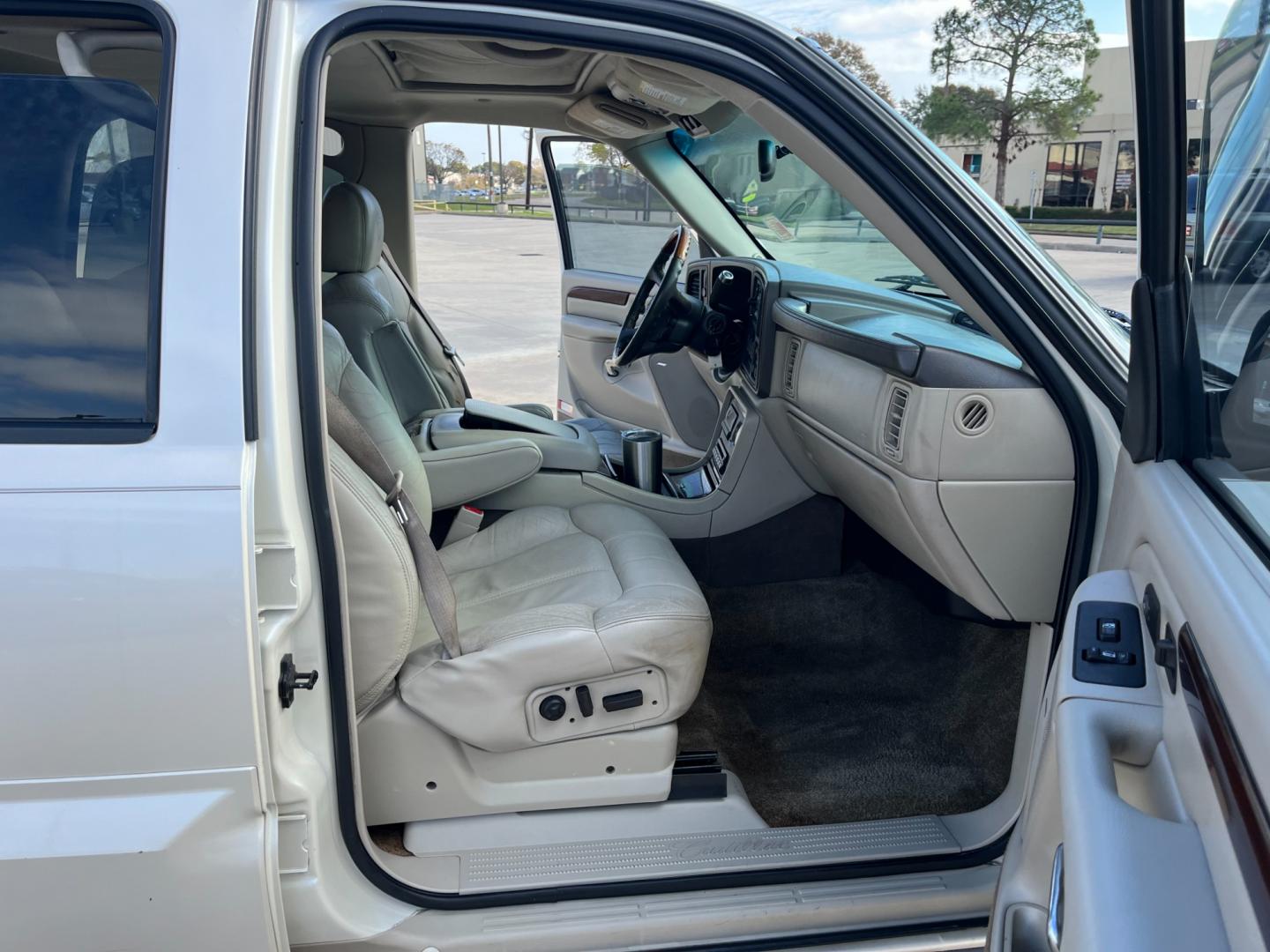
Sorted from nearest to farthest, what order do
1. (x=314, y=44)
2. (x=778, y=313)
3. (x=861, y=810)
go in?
(x=314, y=44)
(x=861, y=810)
(x=778, y=313)

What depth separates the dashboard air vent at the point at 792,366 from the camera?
7.57 feet

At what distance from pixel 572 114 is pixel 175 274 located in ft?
6.43

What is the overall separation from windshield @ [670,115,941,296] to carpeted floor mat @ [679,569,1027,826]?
2.89 ft

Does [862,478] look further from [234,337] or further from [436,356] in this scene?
[436,356]

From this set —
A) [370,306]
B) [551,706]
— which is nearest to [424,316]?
[370,306]

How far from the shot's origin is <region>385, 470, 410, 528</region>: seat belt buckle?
152 centimetres

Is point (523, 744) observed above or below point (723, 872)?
above

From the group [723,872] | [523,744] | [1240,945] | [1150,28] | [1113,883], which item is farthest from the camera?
[523,744]

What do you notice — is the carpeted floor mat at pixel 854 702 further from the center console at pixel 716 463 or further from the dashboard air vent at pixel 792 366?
the dashboard air vent at pixel 792 366

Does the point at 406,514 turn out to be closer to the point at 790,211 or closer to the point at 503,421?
the point at 503,421

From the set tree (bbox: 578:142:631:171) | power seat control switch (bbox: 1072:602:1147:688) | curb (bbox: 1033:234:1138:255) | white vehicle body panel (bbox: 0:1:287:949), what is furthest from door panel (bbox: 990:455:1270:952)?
tree (bbox: 578:142:631:171)

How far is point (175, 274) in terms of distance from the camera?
1.07 metres

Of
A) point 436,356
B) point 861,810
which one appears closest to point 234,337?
point 861,810

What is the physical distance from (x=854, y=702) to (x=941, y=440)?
3.15 ft
